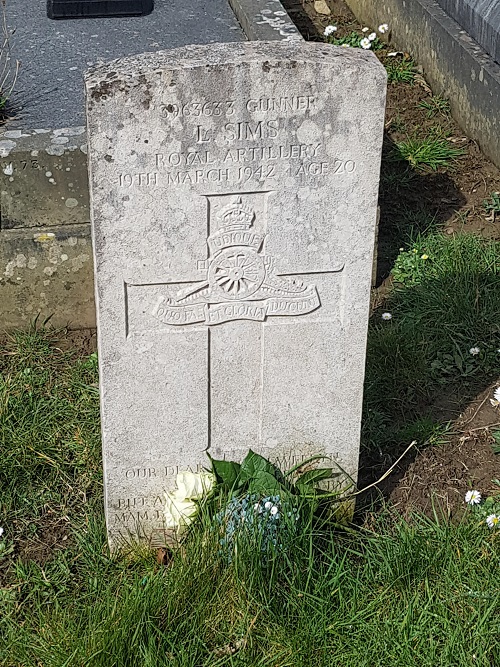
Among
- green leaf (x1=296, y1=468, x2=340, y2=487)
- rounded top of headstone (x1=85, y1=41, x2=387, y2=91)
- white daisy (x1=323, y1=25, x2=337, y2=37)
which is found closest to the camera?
rounded top of headstone (x1=85, y1=41, x2=387, y2=91)

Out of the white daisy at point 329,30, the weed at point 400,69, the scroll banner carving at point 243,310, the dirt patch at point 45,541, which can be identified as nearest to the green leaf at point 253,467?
the scroll banner carving at point 243,310

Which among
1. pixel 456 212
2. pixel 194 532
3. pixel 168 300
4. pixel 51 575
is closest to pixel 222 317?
pixel 168 300

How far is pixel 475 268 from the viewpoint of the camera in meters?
4.44

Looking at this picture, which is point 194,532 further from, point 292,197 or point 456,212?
point 456,212

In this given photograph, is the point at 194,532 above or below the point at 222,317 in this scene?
below

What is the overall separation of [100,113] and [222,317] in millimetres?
689

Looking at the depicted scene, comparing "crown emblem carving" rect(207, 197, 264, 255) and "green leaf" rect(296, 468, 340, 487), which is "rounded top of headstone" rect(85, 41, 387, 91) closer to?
"crown emblem carving" rect(207, 197, 264, 255)

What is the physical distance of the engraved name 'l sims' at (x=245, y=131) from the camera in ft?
8.42

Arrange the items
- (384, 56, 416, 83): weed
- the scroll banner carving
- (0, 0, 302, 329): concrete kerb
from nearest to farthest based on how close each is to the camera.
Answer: the scroll banner carving → (0, 0, 302, 329): concrete kerb → (384, 56, 416, 83): weed

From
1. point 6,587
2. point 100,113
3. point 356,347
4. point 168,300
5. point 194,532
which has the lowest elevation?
point 6,587

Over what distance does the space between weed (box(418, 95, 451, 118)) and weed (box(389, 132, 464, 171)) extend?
407 millimetres

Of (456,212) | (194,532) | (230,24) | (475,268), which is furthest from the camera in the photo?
(230,24)

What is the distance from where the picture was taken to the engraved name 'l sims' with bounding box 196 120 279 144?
2.57 metres

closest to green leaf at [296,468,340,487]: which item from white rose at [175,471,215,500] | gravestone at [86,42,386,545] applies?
gravestone at [86,42,386,545]
